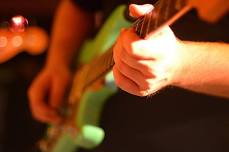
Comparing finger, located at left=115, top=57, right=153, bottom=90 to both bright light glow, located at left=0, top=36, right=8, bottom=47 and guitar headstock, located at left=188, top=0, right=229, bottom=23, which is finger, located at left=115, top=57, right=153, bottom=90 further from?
bright light glow, located at left=0, top=36, right=8, bottom=47

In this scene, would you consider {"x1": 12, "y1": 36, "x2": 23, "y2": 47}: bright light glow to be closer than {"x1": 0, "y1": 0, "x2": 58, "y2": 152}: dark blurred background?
Yes

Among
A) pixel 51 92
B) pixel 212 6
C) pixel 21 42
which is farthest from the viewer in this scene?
pixel 21 42

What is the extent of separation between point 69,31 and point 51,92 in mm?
145

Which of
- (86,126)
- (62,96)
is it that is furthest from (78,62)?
(86,126)

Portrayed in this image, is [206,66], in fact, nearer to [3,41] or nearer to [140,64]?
[140,64]

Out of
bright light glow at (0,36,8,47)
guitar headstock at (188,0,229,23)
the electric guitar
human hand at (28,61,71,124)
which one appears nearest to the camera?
guitar headstock at (188,0,229,23)

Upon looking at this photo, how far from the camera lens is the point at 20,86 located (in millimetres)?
1534

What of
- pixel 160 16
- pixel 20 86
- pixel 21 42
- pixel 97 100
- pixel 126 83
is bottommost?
pixel 20 86

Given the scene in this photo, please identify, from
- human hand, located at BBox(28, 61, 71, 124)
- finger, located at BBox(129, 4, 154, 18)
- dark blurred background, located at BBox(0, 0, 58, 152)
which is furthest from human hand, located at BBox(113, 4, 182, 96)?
dark blurred background, located at BBox(0, 0, 58, 152)

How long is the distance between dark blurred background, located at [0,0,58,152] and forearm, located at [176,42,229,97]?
0.86 meters

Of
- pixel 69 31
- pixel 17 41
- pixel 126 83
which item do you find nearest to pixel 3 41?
pixel 17 41

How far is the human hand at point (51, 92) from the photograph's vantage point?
98 cm

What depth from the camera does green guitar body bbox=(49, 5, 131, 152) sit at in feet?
2.61

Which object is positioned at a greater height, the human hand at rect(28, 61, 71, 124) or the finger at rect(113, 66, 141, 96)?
the finger at rect(113, 66, 141, 96)
